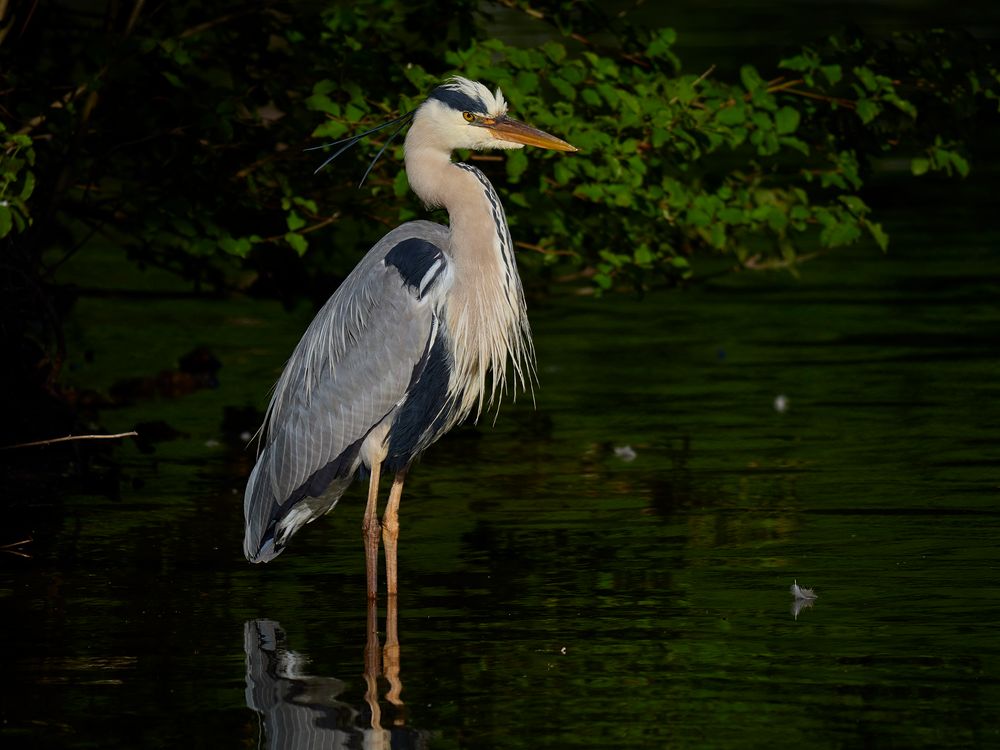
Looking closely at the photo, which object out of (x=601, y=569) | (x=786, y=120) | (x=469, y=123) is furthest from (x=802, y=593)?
(x=786, y=120)

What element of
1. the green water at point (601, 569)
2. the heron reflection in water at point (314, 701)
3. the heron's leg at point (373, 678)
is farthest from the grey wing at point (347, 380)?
the heron reflection in water at point (314, 701)

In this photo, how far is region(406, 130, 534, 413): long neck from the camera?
345 inches

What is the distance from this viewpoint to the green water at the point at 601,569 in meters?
6.68

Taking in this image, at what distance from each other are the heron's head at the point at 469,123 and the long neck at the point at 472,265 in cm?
7

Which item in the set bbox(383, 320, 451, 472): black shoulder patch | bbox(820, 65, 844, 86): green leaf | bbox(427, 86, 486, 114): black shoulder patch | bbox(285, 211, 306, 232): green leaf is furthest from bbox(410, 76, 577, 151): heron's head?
bbox(820, 65, 844, 86): green leaf

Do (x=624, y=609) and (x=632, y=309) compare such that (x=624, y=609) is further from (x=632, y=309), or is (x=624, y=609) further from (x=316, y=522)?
(x=632, y=309)

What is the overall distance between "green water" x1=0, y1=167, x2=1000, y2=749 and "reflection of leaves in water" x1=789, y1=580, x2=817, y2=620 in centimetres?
6

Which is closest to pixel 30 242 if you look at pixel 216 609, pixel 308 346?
pixel 308 346

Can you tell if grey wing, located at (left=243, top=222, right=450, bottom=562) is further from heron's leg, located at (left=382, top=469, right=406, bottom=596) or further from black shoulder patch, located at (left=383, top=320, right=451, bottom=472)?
heron's leg, located at (left=382, top=469, right=406, bottom=596)

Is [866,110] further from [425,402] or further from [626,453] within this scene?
[425,402]

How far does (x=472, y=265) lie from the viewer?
28.8 feet

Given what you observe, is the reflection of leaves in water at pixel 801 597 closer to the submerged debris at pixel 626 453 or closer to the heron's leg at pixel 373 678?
the heron's leg at pixel 373 678

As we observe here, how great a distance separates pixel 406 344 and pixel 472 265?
0.44 meters

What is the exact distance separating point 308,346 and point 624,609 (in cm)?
189
